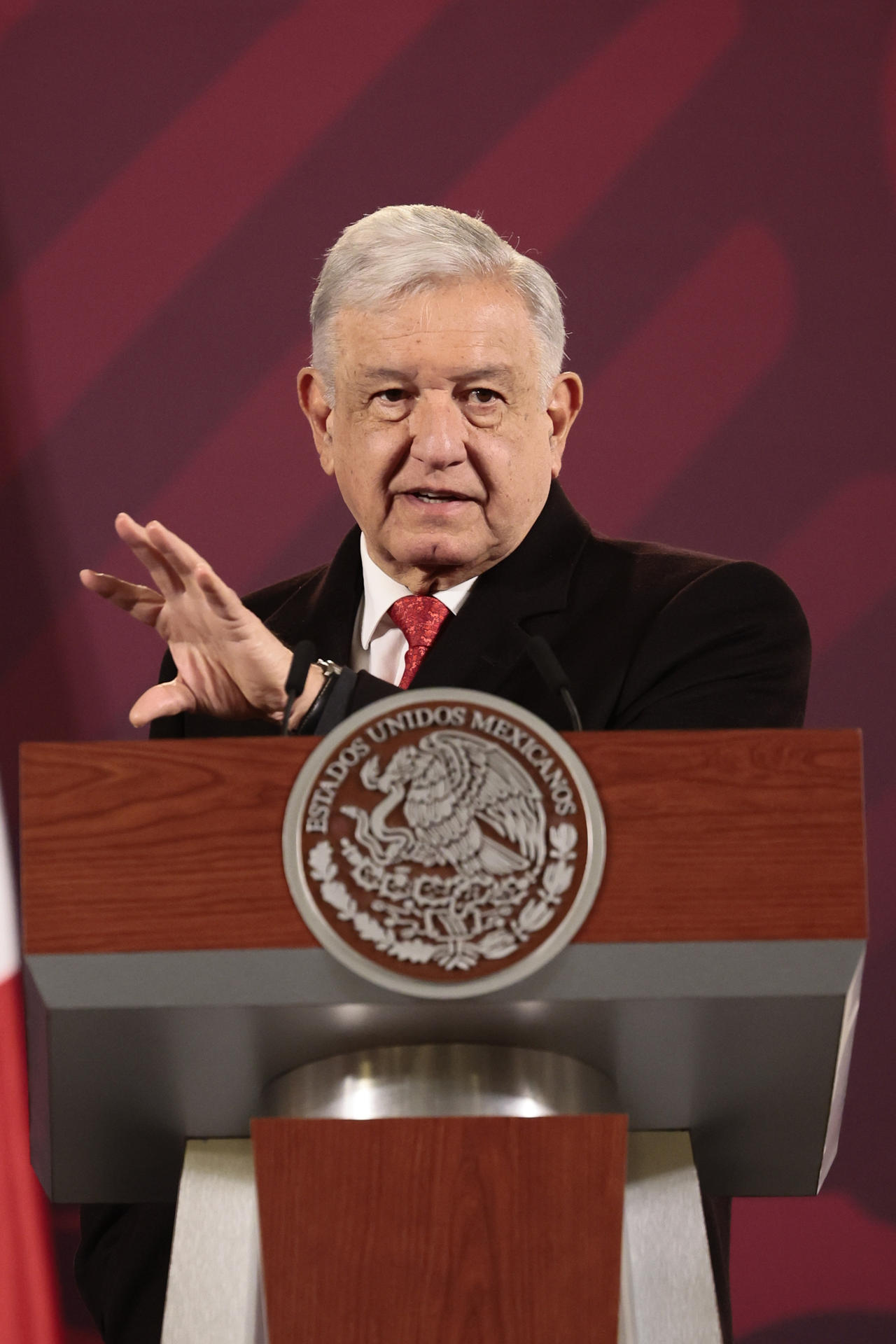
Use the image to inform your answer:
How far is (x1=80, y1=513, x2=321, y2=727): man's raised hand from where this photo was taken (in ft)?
4.59

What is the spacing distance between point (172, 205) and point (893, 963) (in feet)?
5.49

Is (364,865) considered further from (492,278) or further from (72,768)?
(492,278)

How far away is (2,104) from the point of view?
113 inches

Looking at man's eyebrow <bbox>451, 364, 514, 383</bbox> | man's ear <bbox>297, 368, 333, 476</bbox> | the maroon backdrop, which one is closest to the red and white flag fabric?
the maroon backdrop

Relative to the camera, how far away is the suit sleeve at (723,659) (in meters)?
1.75

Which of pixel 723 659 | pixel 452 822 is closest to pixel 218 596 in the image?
pixel 452 822

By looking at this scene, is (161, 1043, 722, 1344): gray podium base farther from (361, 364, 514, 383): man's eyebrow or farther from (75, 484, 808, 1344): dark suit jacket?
(361, 364, 514, 383): man's eyebrow

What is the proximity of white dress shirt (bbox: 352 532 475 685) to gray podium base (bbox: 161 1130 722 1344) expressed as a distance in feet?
2.36

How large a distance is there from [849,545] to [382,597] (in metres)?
1.05

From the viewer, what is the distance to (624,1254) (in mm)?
1211

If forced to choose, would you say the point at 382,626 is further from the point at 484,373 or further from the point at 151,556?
the point at 151,556

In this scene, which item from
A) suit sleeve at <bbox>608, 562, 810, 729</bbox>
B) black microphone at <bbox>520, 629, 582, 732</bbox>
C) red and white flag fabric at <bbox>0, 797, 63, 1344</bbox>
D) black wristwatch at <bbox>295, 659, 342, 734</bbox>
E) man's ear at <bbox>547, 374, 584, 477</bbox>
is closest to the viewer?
black microphone at <bbox>520, 629, 582, 732</bbox>

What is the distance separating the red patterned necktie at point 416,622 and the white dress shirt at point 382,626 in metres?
0.02

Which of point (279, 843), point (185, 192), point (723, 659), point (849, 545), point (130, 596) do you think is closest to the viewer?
point (279, 843)
